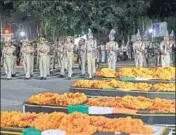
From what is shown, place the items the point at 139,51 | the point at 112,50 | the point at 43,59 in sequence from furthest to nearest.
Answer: the point at 139,51
the point at 112,50
the point at 43,59

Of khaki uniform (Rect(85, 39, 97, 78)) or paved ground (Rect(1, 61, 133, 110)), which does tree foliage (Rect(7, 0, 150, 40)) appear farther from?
paved ground (Rect(1, 61, 133, 110))

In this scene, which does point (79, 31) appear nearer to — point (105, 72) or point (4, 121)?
point (105, 72)

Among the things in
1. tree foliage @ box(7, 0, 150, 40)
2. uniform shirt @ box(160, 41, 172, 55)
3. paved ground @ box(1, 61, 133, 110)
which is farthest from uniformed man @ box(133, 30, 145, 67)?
paved ground @ box(1, 61, 133, 110)

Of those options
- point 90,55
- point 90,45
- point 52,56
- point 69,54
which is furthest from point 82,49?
point 52,56

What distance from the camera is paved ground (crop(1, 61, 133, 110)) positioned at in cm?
1375

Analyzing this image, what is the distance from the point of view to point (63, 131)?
6340 mm

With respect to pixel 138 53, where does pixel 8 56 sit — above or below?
below

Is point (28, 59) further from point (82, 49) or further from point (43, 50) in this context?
point (82, 49)

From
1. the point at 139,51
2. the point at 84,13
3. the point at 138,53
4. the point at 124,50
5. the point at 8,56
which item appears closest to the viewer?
the point at 84,13

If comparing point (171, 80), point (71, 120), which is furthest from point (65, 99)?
point (171, 80)

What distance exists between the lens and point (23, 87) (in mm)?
17641

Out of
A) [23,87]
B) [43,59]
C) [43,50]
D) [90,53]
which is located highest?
[43,50]

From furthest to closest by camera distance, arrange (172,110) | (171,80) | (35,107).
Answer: (171,80)
(35,107)
(172,110)

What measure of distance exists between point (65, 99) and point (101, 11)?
452 inches
